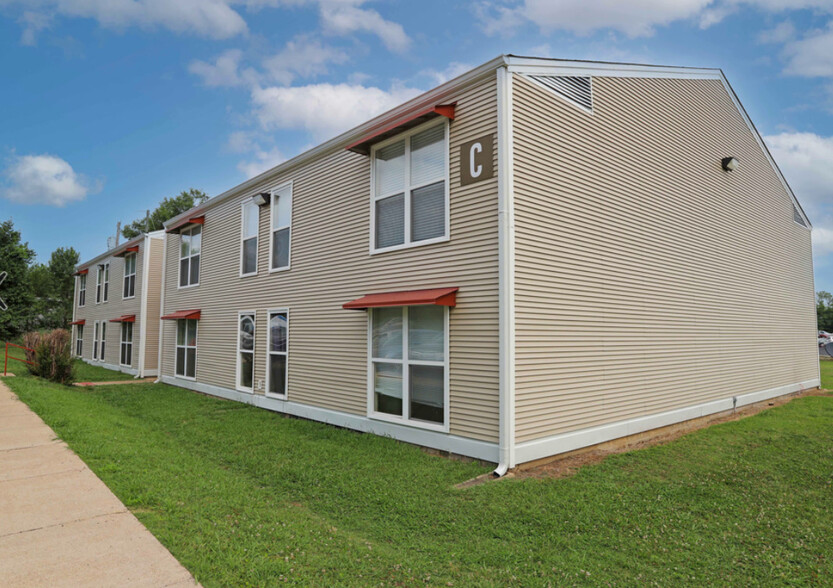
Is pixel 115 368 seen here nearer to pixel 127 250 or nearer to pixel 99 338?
pixel 99 338

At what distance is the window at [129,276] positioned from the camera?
17.9 meters

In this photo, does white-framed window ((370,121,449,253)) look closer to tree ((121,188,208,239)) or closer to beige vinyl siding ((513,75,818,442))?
beige vinyl siding ((513,75,818,442))

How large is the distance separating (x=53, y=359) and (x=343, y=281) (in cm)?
938

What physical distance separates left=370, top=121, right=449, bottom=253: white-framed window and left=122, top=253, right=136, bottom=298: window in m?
13.9

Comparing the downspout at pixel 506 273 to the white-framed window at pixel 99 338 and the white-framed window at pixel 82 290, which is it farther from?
the white-framed window at pixel 82 290

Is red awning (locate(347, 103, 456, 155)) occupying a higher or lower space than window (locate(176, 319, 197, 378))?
higher

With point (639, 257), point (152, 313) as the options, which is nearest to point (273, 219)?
point (639, 257)

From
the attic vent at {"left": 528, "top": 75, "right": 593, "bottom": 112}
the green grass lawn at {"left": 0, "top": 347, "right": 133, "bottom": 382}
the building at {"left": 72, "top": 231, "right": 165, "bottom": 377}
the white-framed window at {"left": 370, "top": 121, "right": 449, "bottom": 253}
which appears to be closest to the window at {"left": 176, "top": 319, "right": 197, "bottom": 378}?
the green grass lawn at {"left": 0, "top": 347, "right": 133, "bottom": 382}

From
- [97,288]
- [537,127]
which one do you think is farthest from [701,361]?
[97,288]

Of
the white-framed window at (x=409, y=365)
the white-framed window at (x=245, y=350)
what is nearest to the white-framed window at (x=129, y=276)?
the white-framed window at (x=245, y=350)

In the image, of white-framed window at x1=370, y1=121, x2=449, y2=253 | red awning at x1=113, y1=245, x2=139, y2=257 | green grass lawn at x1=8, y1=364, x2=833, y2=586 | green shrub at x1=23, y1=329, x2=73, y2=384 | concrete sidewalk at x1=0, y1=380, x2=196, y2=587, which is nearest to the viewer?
concrete sidewalk at x1=0, y1=380, x2=196, y2=587

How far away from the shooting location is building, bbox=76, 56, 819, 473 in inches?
236

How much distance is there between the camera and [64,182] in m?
70.2

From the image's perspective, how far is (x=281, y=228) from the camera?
1009 centimetres
